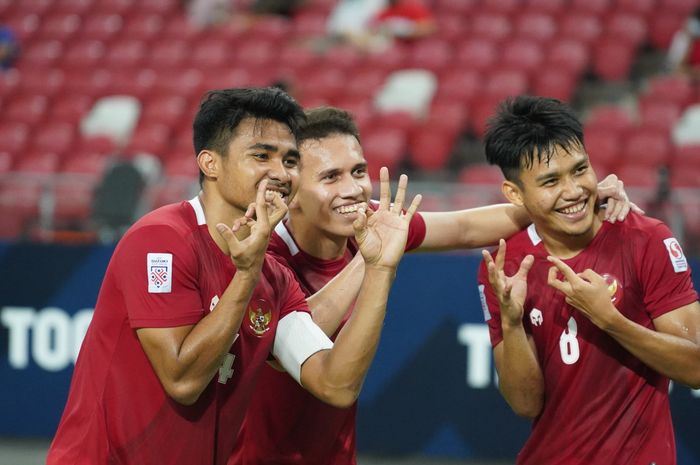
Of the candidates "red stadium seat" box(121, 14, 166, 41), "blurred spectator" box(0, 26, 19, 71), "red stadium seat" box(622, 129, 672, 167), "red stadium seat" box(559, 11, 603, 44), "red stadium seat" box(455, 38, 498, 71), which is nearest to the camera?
"red stadium seat" box(622, 129, 672, 167)

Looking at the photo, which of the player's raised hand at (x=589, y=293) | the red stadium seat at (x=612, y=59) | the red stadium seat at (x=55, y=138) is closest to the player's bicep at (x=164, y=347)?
the player's raised hand at (x=589, y=293)

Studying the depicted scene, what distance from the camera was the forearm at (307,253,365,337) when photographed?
397 centimetres

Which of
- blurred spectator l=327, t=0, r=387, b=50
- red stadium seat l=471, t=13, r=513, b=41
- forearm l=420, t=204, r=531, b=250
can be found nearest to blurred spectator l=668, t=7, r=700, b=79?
red stadium seat l=471, t=13, r=513, b=41

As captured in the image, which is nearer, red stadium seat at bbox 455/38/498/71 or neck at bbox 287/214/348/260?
neck at bbox 287/214/348/260

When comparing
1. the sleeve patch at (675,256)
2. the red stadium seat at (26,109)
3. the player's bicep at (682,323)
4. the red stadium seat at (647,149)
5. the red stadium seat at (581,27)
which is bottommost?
the player's bicep at (682,323)

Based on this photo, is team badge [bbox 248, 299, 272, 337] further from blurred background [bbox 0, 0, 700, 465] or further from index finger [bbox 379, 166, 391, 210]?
blurred background [bbox 0, 0, 700, 465]

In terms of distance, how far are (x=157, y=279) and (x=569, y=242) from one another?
1669 millimetres

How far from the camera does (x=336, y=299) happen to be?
13.1 ft

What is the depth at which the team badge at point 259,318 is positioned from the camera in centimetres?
351

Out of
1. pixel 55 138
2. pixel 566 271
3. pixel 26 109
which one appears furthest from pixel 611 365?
pixel 26 109

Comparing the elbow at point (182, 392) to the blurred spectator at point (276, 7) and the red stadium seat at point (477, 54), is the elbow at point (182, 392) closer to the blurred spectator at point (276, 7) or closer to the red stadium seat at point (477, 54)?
the red stadium seat at point (477, 54)

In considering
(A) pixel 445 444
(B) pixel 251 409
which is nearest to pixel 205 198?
(B) pixel 251 409

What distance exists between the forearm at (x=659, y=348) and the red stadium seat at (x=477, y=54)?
834cm

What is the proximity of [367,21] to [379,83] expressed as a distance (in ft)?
4.91
